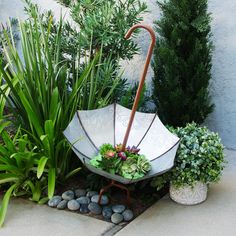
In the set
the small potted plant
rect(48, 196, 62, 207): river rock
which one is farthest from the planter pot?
rect(48, 196, 62, 207): river rock

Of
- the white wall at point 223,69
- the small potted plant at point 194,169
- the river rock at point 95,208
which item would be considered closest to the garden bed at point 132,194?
the river rock at point 95,208

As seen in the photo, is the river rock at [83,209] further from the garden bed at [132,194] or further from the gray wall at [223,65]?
the gray wall at [223,65]

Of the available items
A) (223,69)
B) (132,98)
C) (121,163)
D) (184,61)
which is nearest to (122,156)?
(121,163)

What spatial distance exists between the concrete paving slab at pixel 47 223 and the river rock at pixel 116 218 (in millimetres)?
31

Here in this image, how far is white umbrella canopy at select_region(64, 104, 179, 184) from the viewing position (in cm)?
279

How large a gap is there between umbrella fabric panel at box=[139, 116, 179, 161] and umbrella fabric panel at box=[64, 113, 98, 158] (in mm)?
357

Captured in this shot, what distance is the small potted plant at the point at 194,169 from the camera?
281 cm

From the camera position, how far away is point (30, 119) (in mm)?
3002

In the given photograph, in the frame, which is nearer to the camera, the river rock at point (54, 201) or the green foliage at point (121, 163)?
the green foliage at point (121, 163)

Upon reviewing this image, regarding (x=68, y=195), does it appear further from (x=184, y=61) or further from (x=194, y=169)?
(x=184, y=61)

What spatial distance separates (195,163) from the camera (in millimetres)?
2795

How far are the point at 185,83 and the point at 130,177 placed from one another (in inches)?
55.5

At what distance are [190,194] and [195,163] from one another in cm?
23

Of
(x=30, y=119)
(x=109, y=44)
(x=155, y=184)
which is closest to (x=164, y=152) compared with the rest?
Result: (x=155, y=184)
